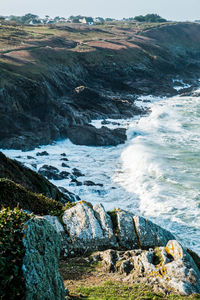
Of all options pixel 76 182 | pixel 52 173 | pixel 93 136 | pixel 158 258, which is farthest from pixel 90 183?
pixel 158 258

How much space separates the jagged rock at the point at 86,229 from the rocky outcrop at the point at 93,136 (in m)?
31.3

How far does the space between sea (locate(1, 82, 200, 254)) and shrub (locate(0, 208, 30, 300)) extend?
52.3 ft

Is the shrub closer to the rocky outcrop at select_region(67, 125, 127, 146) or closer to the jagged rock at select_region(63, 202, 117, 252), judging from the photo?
the jagged rock at select_region(63, 202, 117, 252)

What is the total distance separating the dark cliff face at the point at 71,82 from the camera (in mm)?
45688

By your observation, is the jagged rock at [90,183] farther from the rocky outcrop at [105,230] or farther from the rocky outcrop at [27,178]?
the rocky outcrop at [105,230]

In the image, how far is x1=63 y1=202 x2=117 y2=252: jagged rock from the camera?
12.9 m

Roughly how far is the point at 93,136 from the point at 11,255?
128 ft

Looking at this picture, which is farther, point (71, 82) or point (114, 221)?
point (71, 82)

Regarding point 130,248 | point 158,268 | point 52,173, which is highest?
point 158,268

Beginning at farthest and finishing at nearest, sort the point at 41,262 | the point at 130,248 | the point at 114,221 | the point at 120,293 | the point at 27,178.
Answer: the point at 27,178 < the point at 114,221 < the point at 130,248 < the point at 120,293 < the point at 41,262

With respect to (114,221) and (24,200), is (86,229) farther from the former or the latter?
(24,200)

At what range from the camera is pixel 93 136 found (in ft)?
148

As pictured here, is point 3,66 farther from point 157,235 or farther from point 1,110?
point 157,235

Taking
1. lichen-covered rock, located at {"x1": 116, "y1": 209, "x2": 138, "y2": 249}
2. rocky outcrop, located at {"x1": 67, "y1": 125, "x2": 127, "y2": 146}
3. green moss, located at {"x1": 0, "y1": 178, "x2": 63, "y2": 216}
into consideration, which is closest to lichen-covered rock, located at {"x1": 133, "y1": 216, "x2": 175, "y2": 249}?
lichen-covered rock, located at {"x1": 116, "y1": 209, "x2": 138, "y2": 249}
